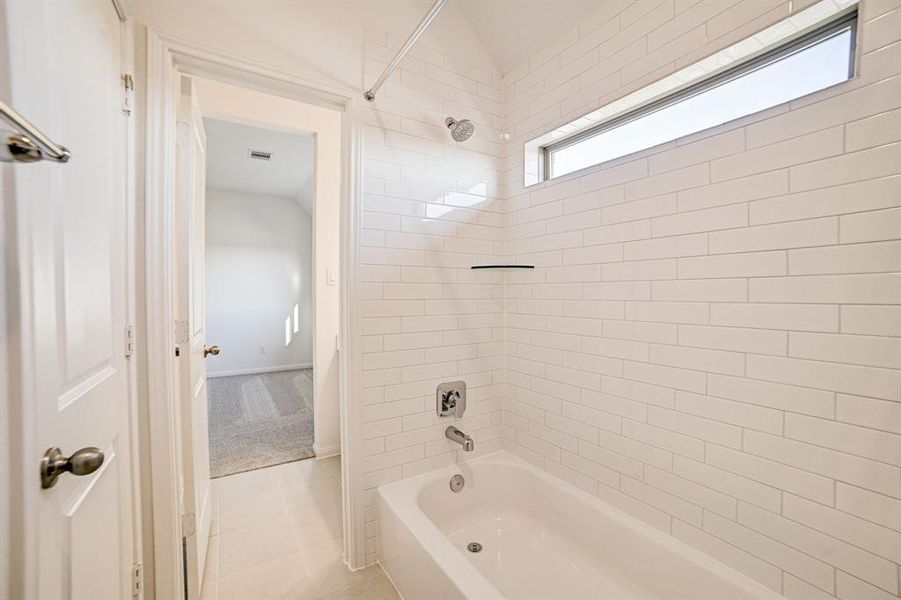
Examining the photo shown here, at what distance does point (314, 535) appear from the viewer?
6.58 ft

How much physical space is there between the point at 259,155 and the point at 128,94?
3249mm

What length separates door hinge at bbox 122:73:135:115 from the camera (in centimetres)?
124

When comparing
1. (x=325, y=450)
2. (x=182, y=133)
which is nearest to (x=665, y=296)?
(x=182, y=133)

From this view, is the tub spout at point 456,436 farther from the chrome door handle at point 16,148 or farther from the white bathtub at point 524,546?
the chrome door handle at point 16,148

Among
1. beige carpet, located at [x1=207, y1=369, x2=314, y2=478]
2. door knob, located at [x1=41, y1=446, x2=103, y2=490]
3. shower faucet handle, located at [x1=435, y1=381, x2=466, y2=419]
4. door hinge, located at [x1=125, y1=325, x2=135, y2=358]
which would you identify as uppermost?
door hinge, located at [x1=125, y1=325, x2=135, y2=358]

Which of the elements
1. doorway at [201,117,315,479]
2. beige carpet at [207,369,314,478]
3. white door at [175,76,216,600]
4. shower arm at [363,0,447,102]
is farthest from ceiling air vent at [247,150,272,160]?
shower arm at [363,0,447,102]

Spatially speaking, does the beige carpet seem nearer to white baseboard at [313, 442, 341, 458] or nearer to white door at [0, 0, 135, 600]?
white baseboard at [313, 442, 341, 458]

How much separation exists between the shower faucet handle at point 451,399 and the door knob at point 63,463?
138 cm

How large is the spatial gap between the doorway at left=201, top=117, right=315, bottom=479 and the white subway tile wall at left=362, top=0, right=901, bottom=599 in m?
2.31

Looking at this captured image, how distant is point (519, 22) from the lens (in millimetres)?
1901

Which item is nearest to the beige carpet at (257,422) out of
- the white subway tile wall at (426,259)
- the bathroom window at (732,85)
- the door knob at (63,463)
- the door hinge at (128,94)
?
the white subway tile wall at (426,259)

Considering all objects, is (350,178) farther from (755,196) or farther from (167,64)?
(755,196)

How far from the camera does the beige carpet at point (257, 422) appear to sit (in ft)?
9.47

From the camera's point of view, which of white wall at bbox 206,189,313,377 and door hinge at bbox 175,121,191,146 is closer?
door hinge at bbox 175,121,191,146
